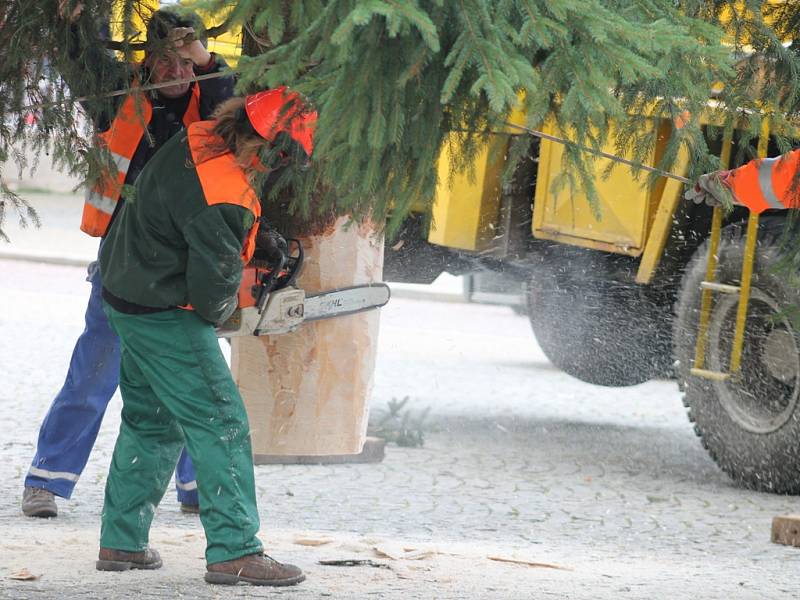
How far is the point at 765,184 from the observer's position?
13.9 ft

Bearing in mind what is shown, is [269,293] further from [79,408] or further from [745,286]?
[745,286]

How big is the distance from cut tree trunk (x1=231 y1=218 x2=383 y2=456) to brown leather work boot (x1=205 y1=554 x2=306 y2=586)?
4.52ft

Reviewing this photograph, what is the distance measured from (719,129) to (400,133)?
2.09 meters

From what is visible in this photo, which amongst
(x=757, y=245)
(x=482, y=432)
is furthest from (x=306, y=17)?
(x=482, y=432)

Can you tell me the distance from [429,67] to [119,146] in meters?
1.80

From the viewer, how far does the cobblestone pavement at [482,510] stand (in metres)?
4.12

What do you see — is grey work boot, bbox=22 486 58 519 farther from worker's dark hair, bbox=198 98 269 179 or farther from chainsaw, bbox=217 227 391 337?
worker's dark hair, bbox=198 98 269 179

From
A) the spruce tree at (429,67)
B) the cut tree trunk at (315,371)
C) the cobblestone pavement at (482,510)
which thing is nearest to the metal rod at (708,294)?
the cobblestone pavement at (482,510)

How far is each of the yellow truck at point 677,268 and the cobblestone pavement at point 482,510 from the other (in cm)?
33

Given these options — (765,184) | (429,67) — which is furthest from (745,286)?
(429,67)

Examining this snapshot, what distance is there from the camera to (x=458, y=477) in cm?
629

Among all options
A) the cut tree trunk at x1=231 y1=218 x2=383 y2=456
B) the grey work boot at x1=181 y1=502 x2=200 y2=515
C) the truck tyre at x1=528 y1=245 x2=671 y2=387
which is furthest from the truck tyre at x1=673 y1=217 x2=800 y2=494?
the grey work boot at x1=181 y1=502 x2=200 y2=515

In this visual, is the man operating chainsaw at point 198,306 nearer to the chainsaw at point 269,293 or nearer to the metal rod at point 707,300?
the chainsaw at point 269,293

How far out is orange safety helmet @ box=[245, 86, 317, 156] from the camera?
3.35 m
